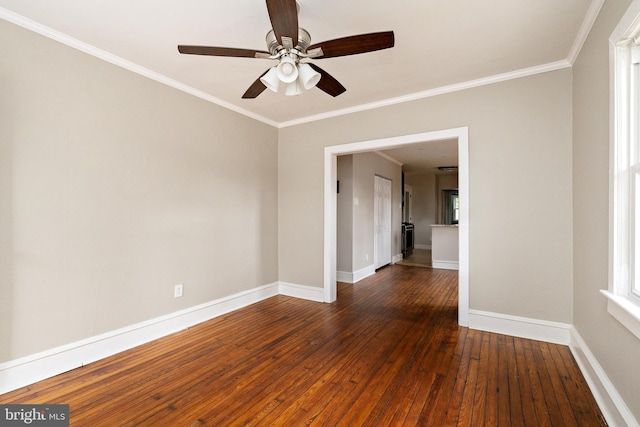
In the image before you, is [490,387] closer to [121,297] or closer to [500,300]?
[500,300]

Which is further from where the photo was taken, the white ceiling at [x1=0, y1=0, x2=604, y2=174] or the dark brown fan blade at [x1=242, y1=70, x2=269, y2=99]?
the dark brown fan blade at [x1=242, y1=70, x2=269, y2=99]

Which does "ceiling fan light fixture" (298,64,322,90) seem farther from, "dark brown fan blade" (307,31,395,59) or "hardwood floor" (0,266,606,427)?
"hardwood floor" (0,266,606,427)

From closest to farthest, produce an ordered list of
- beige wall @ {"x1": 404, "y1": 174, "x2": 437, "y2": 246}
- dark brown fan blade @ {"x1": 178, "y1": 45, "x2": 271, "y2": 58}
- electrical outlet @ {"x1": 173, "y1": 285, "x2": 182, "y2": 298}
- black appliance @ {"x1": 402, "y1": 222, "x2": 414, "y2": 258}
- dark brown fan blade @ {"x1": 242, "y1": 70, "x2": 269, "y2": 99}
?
dark brown fan blade @ {"x1": 178, "y1": 45, "x2": 271, "y2": 58}
dark brown fan blade @ {"x1": 242, "y1": 70, "x2": 269, "y2": 99}
electrical outlet @ {"x1": 173, "y1": 285, "x2": 182, "y2": 298}
black appliance @ {"x1": 402, "y1": 222, "x2": 414, "y2": 258}
beige wall @ {"x1": 404, "y1": 174, "x2": 437, "y2": 246}

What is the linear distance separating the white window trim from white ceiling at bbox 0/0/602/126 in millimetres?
564

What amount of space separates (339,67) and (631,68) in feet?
6.71

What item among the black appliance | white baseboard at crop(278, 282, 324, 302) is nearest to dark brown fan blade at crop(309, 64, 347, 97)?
white baseboard at crop(278, 282, 324, 302)

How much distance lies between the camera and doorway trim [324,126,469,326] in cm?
316

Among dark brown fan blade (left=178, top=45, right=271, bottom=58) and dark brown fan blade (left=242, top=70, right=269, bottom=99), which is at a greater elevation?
dark brown fan blade (left=178, top=45, right=271, bottom=58)

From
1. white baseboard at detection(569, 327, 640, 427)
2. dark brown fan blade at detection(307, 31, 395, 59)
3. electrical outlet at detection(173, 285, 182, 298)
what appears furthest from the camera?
electrical outlet at detection(173, 285, 182, 298)

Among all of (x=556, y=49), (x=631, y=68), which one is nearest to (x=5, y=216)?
(x=631, y=68)

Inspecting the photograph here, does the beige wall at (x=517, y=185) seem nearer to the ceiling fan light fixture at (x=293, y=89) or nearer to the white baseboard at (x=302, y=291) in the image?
the ceiling fan light fixture at (x=293, y=89)

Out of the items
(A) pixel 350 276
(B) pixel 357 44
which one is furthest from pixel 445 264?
(B) pixel 357 44

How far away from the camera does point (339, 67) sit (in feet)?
9.22

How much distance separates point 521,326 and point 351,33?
3167mm
